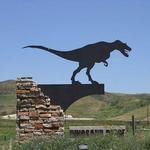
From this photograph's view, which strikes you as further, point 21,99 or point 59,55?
point 59,55

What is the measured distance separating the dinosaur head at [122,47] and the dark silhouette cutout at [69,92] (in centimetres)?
177

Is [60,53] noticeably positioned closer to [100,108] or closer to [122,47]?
[122,47]

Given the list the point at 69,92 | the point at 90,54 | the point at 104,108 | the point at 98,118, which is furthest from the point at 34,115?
the point at 104,108

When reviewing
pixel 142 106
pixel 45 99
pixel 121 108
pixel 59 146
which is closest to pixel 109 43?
pixel 45 99

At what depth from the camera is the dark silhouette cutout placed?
64.1 feet

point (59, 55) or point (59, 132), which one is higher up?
point (59, 55)

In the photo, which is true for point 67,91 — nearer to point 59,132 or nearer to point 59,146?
point 59,132

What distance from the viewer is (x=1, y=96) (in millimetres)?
121875

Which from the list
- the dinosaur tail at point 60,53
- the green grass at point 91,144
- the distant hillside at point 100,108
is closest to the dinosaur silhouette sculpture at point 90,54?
the dinosaur tail at point 60,53

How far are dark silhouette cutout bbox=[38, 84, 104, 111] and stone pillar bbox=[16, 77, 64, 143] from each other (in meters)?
1.95

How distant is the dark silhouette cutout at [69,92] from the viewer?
1955 cm

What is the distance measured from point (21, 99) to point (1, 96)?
10505 cm

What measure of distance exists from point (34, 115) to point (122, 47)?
15.4 ft

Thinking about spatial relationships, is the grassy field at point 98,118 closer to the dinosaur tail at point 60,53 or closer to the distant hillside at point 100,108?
the distant hillside at point 100,108
